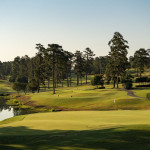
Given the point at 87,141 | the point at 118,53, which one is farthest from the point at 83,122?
the point at 118,53

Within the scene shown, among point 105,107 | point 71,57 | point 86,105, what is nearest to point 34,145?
point 105,107

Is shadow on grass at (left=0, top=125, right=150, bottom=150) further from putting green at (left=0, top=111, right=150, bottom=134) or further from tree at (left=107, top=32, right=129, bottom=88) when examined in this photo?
tree at (left=107, top=32, right=129, bottom=88)

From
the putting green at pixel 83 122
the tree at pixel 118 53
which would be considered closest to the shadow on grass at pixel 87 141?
the putting green at pixel 83 122

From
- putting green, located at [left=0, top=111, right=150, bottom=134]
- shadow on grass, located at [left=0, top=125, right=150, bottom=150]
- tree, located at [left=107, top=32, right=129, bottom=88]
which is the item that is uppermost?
tree, located at [left=107, top=32, right=129, bottom=88]

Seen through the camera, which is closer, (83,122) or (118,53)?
(83,122)

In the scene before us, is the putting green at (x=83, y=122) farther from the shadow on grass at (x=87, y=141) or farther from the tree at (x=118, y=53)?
the tree at (x=118, y=53)

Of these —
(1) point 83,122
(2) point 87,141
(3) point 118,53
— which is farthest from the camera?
(3) point 118,53

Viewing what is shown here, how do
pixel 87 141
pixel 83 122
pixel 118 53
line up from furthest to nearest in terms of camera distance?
pixel 118 53, pixel 83 122, pixel 87 141

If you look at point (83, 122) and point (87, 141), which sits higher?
point (87, 141)

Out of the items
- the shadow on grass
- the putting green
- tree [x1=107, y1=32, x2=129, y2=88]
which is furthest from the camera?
tree [x1=107, y1=32, x2=129, y2=88]

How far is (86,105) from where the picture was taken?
4772 centimetres

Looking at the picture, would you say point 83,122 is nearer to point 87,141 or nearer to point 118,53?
point 87,141

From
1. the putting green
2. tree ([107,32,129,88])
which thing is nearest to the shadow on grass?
the putting green

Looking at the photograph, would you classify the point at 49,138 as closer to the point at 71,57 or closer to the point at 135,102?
the point at 135,102
